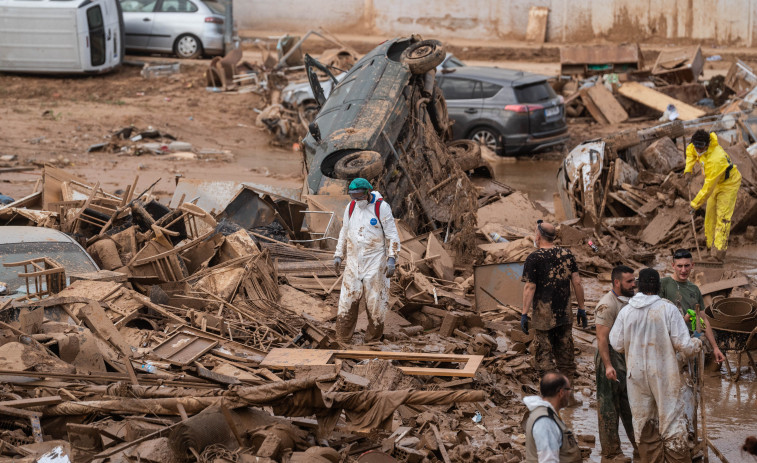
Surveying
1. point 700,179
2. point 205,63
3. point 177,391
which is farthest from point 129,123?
point 177,391

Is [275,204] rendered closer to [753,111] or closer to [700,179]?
[700,179]

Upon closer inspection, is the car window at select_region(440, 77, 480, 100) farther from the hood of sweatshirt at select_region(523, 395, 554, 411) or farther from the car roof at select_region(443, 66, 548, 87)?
the hood of sweatshirt at select_region(523, 395, 554, 411)

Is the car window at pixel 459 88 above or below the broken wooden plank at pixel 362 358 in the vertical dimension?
above

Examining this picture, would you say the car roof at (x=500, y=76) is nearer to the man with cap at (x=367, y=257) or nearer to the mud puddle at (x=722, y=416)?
the man with cap at (x=367, y=257)

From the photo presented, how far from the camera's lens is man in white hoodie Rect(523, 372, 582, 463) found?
4539 mm

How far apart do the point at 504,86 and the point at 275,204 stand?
742 centimetres

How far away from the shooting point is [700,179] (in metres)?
12.6

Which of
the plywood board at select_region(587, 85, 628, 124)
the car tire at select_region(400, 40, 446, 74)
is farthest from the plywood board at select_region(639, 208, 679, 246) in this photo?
the plywood board at select_region(587, 85, 628, 124)

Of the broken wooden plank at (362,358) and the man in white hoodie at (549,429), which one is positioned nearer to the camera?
the man in white hoodie at (549,429)

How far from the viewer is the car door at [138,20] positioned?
902 inches

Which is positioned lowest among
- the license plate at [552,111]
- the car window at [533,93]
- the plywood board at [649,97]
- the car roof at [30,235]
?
the plywood board at [649,97]

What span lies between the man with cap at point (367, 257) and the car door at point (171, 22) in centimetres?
1583

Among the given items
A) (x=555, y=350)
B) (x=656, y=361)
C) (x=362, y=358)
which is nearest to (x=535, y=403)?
(x=656, y=361)

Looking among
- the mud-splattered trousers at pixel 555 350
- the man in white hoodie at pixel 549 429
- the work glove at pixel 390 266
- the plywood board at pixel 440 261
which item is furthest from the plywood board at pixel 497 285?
the man in white hoodie at pixel 549 429
